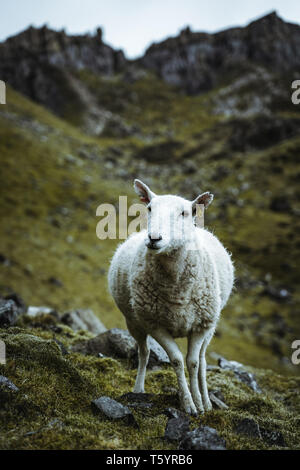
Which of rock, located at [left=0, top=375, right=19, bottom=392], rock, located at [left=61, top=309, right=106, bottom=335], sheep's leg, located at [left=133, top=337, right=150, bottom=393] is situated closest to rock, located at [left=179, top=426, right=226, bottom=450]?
rock, located at [left=0, top=375, right=19, bottom=392]

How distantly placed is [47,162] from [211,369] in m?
68.8

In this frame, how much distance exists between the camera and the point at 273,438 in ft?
19.6

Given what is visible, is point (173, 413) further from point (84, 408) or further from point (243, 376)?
point (243, 376)

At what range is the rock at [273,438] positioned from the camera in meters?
5.87

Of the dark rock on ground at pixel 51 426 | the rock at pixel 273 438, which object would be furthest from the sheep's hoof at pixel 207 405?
the dark rock on ground at pixel 51 426

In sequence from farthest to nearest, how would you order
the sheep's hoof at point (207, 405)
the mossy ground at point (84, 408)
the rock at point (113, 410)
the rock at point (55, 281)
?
the rock at point (55, 281)
the sheep's hoof at point (207, 405)
the rock at point (113, 410)
the mossy ground at point (84, 408)

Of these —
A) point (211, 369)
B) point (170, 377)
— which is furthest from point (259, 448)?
point (211, 369)

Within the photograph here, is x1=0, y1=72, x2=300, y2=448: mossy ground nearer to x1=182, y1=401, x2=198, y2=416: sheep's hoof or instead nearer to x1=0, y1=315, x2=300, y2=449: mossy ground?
x1=0, y1=315, x2=300, y2=449: mossy ground

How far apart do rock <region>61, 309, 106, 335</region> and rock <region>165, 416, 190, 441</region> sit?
10361 millimetres

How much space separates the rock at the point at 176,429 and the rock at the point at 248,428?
1122 mm

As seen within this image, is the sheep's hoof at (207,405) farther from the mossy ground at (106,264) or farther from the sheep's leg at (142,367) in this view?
the sheep's leg at (142,367)

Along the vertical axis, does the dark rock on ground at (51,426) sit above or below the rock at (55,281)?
above

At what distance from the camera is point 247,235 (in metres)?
68.3

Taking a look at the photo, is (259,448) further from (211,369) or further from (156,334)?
(211,369)
